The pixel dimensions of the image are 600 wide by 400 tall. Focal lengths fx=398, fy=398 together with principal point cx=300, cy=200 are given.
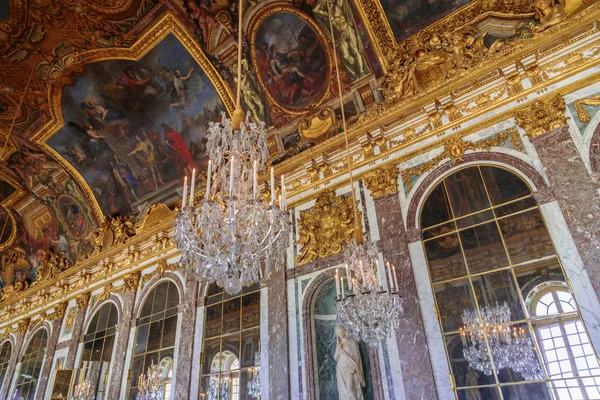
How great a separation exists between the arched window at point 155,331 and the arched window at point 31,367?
525 centimetres

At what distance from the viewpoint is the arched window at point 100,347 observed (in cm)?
1066

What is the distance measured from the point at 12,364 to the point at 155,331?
822cm

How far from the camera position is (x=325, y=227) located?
25.3ft

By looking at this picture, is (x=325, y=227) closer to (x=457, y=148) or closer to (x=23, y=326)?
(x=457, y=148)

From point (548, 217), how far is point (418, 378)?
2.86 metres

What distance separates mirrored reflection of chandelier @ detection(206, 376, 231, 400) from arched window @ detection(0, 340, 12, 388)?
439 inches

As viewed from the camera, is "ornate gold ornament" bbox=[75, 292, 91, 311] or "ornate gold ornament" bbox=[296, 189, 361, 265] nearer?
"ornate gold ornament" bbox=[296, 189, 361, 265]

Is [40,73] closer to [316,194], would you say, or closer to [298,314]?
[316,194]

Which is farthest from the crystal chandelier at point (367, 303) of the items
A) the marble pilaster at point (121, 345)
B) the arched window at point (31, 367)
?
the arched window at point (31, 367)

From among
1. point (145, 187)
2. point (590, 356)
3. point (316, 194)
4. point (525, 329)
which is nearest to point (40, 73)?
point (145, 187)

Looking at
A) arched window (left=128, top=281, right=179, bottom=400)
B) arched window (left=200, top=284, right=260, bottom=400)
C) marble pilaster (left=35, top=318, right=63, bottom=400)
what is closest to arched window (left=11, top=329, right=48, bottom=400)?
marble pilaster (left=35, top=318, right=63, bottom=400)

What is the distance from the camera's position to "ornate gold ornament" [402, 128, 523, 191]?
6.20 m

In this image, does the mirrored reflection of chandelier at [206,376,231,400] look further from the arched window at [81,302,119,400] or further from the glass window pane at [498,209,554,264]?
the glass window pane at [498,209,554,264]

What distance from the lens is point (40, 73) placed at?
1009 centimetres
